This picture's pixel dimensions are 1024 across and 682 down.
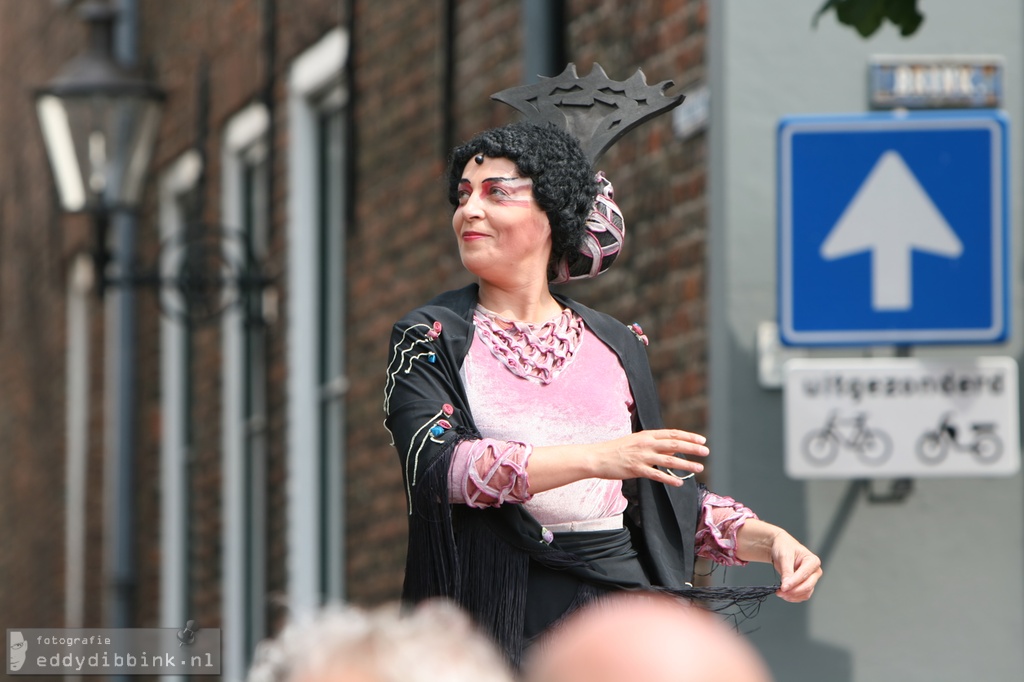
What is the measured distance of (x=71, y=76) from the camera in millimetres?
8898

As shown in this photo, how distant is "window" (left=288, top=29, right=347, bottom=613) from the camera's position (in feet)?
32.7

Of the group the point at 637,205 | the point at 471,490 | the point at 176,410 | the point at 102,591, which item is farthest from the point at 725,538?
the point at 102,591

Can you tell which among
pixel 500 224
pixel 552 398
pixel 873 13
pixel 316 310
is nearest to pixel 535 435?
pixel 552 398

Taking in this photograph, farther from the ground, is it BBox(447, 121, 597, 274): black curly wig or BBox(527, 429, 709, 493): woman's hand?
BBox(447, 121, 597, 274): black curly wig

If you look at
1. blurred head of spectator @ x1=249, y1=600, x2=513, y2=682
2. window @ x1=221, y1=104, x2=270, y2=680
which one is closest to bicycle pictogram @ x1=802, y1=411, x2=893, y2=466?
blurred head of spectator @ x1=249, y1=600, x2=513, y2=682

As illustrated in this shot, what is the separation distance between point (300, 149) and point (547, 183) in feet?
23.5

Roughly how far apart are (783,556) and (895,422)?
2.16 m

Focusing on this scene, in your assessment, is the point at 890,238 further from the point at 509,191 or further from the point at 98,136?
the point at 98,136

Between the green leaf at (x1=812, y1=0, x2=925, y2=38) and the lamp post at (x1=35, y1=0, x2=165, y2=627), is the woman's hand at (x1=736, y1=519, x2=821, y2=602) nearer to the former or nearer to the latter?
the green leaf at (x1=812, y1=0, x2=925, y2=38)

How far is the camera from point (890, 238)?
5164 mm

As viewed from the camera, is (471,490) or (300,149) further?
(300,149)

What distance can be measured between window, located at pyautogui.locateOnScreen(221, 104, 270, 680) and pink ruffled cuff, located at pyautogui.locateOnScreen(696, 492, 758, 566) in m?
7.49

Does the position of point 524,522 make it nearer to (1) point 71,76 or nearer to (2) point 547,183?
(2) point 547,183

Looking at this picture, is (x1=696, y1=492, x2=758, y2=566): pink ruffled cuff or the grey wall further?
the grey wall
